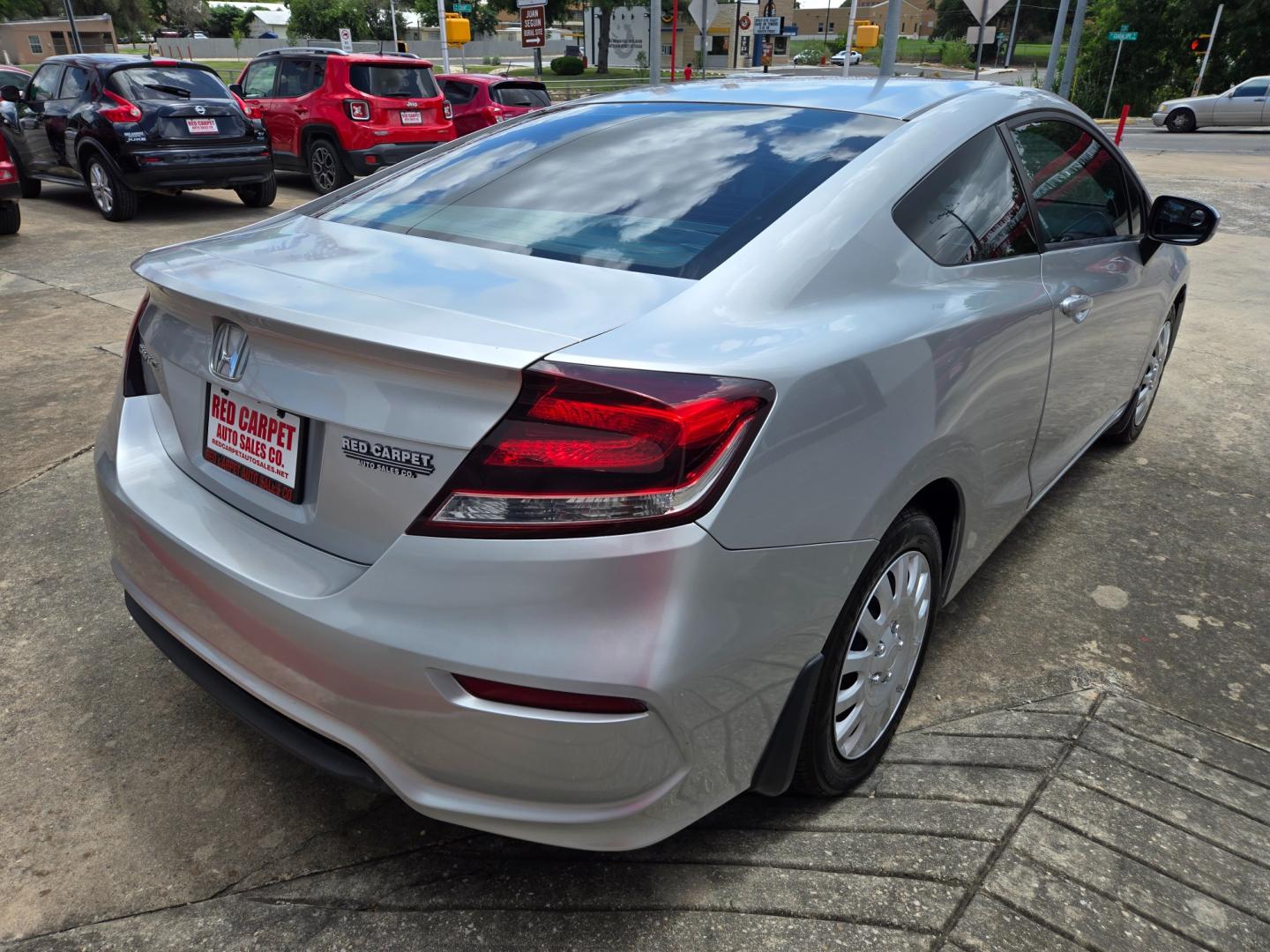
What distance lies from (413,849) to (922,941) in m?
1.08

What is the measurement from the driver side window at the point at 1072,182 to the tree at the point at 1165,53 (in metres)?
35.1

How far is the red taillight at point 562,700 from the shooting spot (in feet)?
4.94

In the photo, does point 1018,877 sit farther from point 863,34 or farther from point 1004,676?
point 863,34

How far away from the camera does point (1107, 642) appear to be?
9.39ft

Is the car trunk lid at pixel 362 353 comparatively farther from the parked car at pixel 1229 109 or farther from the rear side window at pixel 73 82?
the parked car at pixel 1229 109

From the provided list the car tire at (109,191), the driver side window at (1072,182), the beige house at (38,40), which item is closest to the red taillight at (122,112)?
the car tire at (109,191)

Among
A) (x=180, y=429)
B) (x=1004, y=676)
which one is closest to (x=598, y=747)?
(x=180, y=429)

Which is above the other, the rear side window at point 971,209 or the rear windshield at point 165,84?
the rear side window at point 971,209

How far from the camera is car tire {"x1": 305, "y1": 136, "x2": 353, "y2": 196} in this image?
11.6 meters

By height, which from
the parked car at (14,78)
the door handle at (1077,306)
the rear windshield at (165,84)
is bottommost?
the parked car at (14,78)

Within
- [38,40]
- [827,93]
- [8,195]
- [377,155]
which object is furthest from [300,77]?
[38,40]

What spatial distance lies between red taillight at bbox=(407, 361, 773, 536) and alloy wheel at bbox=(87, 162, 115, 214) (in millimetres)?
10089

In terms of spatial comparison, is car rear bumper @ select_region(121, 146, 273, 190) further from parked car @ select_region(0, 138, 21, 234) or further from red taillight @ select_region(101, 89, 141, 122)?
parked car @ select_region(0, 138, 21, 234)

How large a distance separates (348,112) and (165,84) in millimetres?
2213
